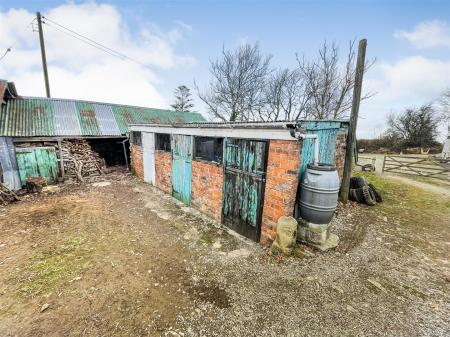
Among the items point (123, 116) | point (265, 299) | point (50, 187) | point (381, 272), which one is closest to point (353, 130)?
point (381, 272)

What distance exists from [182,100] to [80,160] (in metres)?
24.9

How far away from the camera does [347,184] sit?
21.8 feet

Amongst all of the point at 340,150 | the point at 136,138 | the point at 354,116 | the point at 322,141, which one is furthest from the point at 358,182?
the point at 136,138

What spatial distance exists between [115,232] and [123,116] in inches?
378

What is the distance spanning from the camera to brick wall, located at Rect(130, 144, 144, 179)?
940 centimetres

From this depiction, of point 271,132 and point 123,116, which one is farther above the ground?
point 123,116

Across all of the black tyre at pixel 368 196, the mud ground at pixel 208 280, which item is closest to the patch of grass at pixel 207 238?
the mud ground at pixel 208 280

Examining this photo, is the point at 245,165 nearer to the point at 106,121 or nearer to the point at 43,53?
the point at 106,121

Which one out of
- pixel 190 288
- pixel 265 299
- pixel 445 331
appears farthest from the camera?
pixel 190 288

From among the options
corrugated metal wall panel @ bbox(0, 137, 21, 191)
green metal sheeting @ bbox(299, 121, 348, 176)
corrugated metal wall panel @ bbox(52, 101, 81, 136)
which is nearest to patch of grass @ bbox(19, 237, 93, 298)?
green metal sheeting @ bbox(299, 121, 348, 176)

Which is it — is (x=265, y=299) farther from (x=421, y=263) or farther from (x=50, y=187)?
(x=50, y=187)

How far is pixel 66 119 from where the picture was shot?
10.1m

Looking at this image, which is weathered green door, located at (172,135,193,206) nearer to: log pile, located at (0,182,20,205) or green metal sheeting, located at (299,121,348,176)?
green metal sheeting, located at (299,121,348,176)

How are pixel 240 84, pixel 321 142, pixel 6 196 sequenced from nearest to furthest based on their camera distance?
pixel 321 142
pixel 6 196
pixel 240 84
